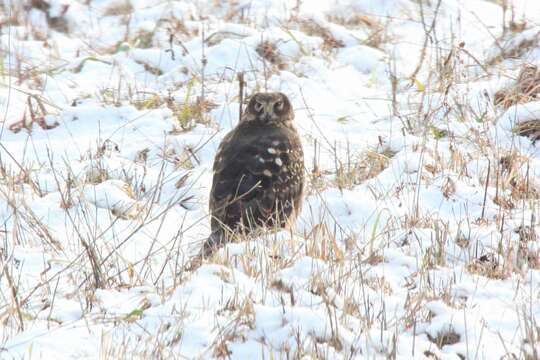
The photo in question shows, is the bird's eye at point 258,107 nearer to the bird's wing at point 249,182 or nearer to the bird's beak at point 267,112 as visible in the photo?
the bird's beak at point 267,112

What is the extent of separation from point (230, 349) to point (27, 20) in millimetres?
7716

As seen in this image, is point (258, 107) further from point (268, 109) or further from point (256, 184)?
point (256, 184)

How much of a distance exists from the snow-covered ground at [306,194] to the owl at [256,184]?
187 millimetres

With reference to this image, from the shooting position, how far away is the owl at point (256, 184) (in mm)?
5742

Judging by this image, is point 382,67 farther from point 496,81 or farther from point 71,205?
point 71,205

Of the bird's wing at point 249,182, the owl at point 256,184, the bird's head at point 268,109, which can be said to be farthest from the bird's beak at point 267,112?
the bird's wing at point 249,182

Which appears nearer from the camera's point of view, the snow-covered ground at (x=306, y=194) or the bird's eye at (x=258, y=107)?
the snow-covered ground at (x=306, y=194)

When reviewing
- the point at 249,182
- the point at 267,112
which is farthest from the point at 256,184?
the point at 267,112

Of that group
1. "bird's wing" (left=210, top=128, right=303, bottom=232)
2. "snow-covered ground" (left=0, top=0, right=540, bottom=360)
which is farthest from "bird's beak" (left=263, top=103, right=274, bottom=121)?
"snow-covered ground" (left=0, top=0, right=540, bottom=360)

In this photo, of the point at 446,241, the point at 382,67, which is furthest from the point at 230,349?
the point at 382,67

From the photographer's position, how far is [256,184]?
569 cm

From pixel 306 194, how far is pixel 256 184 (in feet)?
2.98

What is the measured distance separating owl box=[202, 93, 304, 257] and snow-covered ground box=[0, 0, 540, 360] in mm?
187

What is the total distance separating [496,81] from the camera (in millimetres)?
8305
